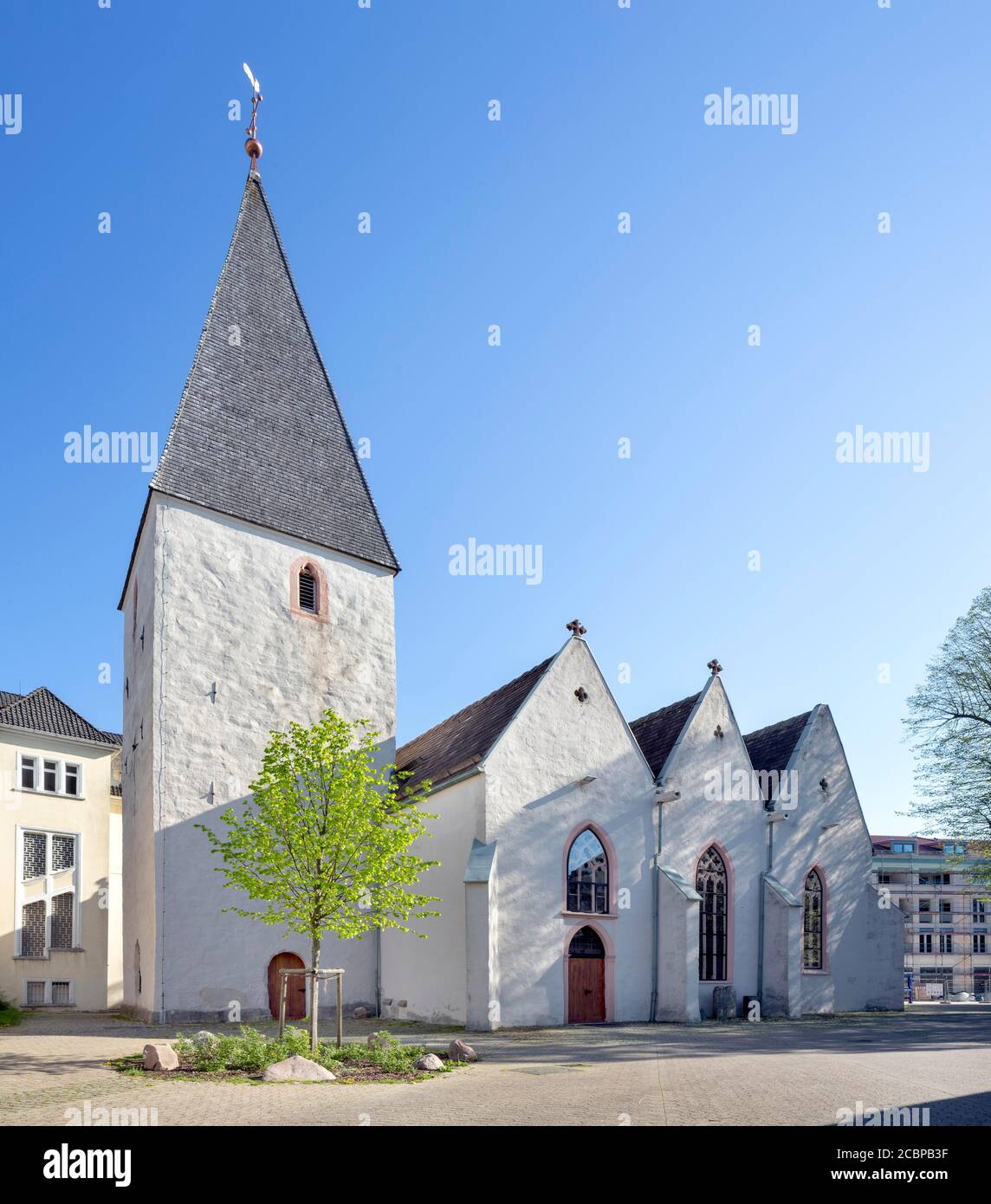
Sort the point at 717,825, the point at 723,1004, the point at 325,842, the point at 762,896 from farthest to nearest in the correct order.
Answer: the point at 762,896, the point at 717,825, the point at 723,1004, the point at 325,842

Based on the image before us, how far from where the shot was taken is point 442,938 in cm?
2864

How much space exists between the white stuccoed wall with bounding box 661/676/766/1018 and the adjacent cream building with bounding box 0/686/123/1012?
66.8 ft

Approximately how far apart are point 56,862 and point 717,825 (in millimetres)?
22493

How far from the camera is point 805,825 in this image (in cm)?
3434

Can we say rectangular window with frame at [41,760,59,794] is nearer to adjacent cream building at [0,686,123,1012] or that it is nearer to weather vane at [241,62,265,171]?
adjacent cream building at [0,686,123,1012]

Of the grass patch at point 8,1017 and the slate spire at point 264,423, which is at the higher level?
the slate spire at point 264,423

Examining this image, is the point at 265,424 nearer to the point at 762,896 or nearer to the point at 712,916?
the point at 712,916

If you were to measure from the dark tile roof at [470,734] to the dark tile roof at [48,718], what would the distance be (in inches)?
456

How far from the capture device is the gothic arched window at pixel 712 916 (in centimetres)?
3094

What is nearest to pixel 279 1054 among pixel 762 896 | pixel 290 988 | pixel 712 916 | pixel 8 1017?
pixel 290 988

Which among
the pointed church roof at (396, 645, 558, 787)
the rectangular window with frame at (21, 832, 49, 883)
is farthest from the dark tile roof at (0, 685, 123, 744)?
the pointed church roof at (396, 645, 558, 787)
